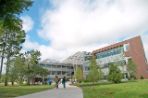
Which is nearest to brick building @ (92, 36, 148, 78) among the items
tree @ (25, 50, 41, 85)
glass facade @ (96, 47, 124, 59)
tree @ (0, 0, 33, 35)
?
glass facade @ (96, 47, 124, 59)

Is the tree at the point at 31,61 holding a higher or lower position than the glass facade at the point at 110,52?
lower

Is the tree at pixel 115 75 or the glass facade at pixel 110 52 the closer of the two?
the tree at pixel 115 75

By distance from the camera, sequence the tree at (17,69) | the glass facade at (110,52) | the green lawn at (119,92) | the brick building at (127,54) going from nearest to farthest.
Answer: the green lawn at (119,92) → the tree at (17,69) → the brick building at (127,54) → the glass facade at (110,52)

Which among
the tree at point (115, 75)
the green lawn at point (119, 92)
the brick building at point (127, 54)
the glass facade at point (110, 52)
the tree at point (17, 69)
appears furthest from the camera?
the glass facade at point (110, 52)

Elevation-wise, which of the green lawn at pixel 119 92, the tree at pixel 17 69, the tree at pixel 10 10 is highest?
the tree at pixel 17 69

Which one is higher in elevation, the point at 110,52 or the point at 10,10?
the point at 110,52

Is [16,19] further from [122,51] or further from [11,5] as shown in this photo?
[122,51]

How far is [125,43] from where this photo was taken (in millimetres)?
98625

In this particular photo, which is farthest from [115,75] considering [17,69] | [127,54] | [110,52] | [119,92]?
[110,52]

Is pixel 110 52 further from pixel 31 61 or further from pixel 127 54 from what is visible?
pixel 31 61

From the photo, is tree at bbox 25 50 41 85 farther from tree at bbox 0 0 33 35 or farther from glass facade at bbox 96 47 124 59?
tree at bbox 0 0 33 35

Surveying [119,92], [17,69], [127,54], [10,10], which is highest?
[127,54]

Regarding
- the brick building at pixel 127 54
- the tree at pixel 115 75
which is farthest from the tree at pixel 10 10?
the brick building at pixel 127 54

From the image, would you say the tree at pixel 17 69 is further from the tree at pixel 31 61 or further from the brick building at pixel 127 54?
the brick building at pixel 127 54
